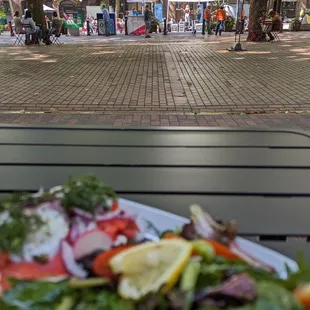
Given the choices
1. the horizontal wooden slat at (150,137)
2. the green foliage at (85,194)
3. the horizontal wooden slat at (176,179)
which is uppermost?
the green foliage at (85,194)

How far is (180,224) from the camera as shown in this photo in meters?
1.16

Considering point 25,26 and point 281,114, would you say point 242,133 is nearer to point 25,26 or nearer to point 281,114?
point 281,114

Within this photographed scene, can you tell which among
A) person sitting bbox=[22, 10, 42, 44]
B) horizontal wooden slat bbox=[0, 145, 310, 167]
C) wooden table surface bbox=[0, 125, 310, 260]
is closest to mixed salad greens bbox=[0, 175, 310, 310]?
wooden table surface bbox=[0, 125, 310, 260]

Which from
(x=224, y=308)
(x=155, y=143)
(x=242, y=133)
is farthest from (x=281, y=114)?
(x=224, y=308)

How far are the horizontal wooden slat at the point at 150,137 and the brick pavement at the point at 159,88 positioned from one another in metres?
2.92

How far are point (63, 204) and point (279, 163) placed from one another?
3.68 feet

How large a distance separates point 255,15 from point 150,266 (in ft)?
53.8

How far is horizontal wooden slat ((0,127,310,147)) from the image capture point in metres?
2.04

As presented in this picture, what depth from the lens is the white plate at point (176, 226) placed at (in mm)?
1026

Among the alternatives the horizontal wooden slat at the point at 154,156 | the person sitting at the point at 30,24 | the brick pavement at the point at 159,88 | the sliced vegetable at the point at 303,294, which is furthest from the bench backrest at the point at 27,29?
the sliced vegetable at the point at 303,294

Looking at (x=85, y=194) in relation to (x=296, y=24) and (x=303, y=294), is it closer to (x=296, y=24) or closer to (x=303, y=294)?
(x=303, y=294)

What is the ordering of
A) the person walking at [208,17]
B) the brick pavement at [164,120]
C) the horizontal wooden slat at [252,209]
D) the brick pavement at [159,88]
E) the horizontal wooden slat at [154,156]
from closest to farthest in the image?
the horizontal wooden slat at [252,209] < the horizontal wooden slat at [154,156] < the brick pavement at [164,120] < the brick pavement at [159,88] < the person walking at [208,17]

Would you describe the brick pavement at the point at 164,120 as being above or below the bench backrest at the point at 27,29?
below

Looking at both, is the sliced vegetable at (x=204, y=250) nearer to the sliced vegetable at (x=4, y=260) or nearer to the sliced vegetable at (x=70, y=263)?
the sliced vegetable at (x=70, y=263)
